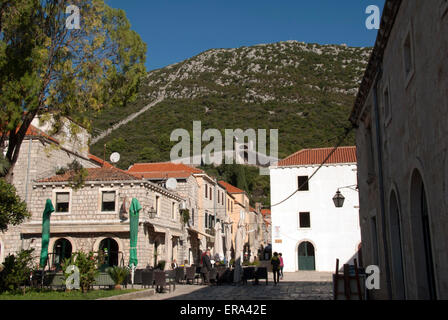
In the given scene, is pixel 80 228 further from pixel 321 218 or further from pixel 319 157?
pixel 319 157

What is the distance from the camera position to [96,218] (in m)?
27.1

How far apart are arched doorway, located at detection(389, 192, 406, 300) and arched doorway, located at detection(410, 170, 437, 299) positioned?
1901mm

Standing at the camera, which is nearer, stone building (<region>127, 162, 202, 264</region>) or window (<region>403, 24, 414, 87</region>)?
window (<region>403, 24, 414, 87</region>)

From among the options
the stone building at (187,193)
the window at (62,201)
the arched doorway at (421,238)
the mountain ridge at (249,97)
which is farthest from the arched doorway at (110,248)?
the mountain ridge at (249,97)

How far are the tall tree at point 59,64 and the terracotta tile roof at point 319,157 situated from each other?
21.3 metres

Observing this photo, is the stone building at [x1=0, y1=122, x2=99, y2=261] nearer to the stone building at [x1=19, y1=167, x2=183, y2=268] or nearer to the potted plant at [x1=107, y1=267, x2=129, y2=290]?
the stone building at [x1=19, y1=167, x2=183, y2=268]

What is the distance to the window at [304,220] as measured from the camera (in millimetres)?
33406

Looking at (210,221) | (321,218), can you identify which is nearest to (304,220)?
(321,218)

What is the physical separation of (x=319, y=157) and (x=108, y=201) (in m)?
17.7

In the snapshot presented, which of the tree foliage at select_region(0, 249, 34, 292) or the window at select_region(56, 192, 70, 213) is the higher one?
the window at select_region(56, 192, 70, 213)

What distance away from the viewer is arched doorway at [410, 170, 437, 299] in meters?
8.90

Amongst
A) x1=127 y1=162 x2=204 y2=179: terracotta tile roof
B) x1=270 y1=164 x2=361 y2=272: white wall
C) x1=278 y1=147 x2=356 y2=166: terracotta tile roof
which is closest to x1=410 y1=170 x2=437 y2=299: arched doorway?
x1=270 y1=164 x2=361 y2=272: white wall

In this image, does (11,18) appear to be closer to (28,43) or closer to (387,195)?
(28,43)
